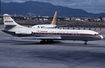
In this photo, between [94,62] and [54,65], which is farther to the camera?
[94,62]

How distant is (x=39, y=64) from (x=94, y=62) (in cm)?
576

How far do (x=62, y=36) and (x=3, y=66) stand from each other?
2627cm

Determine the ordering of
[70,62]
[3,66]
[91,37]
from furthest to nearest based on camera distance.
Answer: [91,37], [70,62], [3,66]

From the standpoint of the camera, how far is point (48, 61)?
3077 centimetres

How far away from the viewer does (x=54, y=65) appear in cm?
2816

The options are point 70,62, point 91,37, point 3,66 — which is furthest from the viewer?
point 91,37

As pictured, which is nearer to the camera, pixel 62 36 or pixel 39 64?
pixel 39 64

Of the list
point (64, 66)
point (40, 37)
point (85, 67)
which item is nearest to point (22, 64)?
point (64, 66)

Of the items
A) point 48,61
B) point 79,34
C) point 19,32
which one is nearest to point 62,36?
point 79,34

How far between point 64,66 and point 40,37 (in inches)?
985

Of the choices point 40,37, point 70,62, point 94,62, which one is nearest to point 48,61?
point 70,62

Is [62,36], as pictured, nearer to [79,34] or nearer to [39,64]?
[79,34]

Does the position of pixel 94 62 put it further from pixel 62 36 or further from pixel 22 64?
pixel 62 36

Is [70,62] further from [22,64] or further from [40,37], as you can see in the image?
[40,37]
